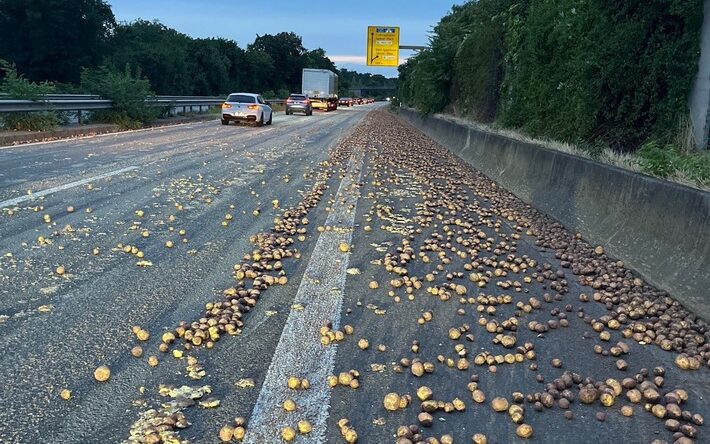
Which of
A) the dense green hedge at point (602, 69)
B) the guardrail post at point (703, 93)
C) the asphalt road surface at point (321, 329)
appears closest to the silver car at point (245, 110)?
the dense green hedge at point (602, 69)

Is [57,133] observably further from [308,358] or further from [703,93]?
[308,358]

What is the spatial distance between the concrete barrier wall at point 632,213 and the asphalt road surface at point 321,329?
218 millimetres

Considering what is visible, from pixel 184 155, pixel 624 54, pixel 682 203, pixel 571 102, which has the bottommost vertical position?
pixel 184 155

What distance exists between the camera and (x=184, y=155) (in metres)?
14.5

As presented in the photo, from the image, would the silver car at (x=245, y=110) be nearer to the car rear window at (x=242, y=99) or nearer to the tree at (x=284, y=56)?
the car rear window at (x=242, y=99)

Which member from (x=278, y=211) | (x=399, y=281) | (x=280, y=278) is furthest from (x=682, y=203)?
(x=278, y=211)

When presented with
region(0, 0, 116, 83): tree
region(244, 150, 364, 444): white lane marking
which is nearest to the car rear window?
region(244, 150, 364, 444): white lane marking

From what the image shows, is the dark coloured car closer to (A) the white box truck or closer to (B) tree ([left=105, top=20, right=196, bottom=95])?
(A) the white box truck

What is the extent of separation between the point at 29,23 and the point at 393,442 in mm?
62620

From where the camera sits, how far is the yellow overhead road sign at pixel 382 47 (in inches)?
2023

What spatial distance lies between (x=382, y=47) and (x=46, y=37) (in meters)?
30.4

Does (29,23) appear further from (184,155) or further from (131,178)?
(131,178)

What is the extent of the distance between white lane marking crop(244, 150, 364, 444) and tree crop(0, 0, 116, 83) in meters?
56.3

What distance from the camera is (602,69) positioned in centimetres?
906
